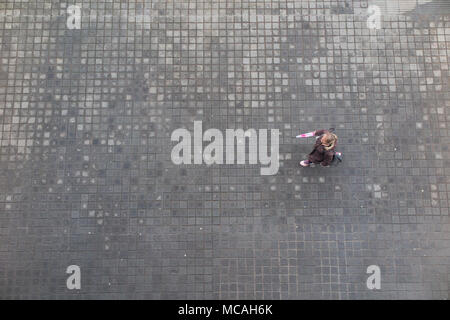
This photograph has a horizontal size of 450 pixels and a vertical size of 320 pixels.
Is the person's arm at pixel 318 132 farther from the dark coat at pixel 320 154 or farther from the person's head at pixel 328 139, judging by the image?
the person's head at pixel 328 139

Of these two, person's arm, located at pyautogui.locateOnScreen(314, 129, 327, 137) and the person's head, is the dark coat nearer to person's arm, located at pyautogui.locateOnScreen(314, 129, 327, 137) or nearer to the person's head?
person's arm, located at pyautogui.locateOnScreen(314, 129, 327, 137)

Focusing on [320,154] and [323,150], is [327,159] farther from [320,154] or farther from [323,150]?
[323,150]

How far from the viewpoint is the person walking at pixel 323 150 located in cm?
704

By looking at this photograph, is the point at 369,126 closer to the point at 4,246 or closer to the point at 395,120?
the point at 395,120

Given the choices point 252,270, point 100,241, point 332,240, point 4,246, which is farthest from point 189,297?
point 4,246

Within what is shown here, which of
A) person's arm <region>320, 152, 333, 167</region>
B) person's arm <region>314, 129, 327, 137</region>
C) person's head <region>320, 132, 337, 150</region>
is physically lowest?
person's arm <region>320, 152, 333, 167</region>

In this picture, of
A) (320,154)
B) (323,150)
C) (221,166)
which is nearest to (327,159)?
(320,154)

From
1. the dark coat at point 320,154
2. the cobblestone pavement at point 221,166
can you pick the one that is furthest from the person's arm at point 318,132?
the cobblestone pavement at point 221,166

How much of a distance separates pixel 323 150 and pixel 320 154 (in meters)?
0.18

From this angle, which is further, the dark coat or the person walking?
the dark coat

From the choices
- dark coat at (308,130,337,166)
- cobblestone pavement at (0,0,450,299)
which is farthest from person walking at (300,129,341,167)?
cobblestone pavement at (0,0,450,299)

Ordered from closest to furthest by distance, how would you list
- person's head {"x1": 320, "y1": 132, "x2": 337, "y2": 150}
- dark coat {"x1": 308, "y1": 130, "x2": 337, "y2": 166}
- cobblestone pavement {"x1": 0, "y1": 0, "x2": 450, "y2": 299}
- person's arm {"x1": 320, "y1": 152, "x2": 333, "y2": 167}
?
1. person's head {"x1": 320, "y1": 132, "x2": 337, "y2": 150}
2. dark coat {"x1": 308, "y1": 130, "x2": 337, "y2": 166}
3. person's arm {"x1": 320, "y1": 152, "x2": 333, "y2": 167}
4. cobblestone pavement {"x1": 0, "y1": 0, "x2": 450, "y2": 299}

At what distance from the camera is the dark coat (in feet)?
24.5

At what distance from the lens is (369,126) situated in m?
8.29
